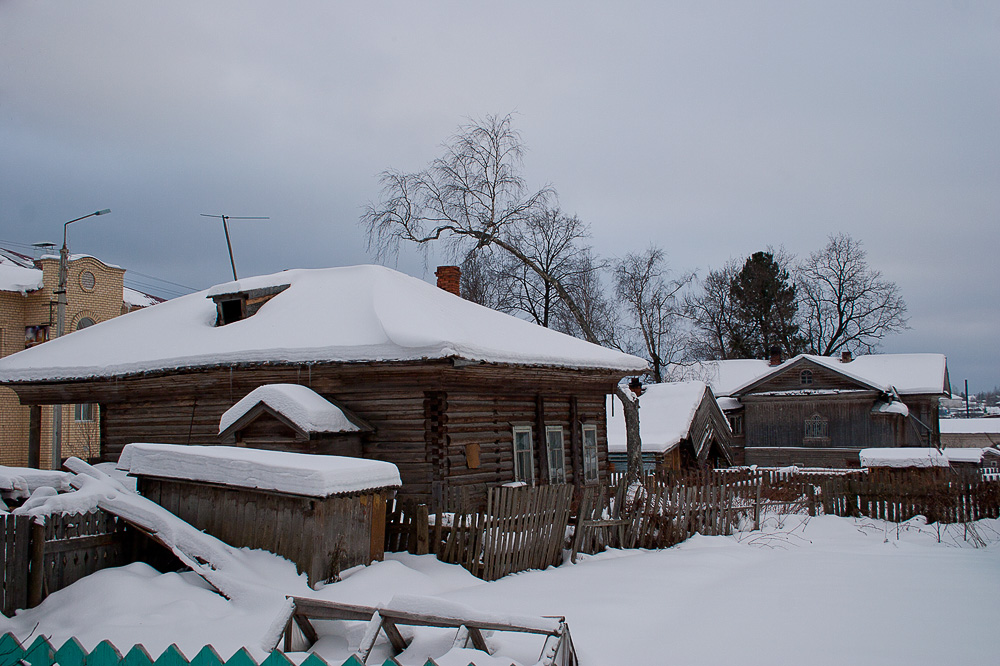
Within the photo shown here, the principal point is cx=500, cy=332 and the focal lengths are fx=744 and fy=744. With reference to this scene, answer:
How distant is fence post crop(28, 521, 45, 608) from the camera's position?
260 inches

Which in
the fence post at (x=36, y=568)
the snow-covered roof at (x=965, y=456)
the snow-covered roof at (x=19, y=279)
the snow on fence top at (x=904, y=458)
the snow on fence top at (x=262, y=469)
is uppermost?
the snow-covered roof at (x=19, y=279)

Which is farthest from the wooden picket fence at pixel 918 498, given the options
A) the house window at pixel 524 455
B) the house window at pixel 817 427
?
the house window at pixel 817 427

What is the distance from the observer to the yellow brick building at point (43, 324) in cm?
2625

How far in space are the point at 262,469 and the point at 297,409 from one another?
→ 4.10 metres

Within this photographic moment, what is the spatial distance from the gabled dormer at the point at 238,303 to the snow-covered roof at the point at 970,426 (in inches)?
2222

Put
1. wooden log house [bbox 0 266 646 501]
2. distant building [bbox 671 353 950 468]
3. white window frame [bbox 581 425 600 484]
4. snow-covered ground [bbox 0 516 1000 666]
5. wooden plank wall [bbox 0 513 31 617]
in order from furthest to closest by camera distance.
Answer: distant building [bbox 671 353 950 468], white window frame [bbox 581 425 600 484], wooden log house [bbox 0 266 646 501], wooden plank wall [bbox 0 513 31 617], snow-covered ground [bbox 0 516 1000 666]

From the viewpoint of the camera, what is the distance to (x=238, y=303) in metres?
16.0

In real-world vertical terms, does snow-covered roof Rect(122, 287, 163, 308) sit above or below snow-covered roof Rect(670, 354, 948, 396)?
above

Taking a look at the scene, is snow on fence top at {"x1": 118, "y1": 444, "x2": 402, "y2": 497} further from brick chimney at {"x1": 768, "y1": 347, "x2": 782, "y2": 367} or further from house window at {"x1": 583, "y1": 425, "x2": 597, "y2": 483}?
brick chimney at {"x1": 768, "y1": 347, "x2": 782, "y2": 367}

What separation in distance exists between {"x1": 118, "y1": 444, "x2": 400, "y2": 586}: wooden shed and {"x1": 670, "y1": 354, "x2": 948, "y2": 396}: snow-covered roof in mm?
27042

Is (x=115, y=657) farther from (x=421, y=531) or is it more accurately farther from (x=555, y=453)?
(x=555, y=453)

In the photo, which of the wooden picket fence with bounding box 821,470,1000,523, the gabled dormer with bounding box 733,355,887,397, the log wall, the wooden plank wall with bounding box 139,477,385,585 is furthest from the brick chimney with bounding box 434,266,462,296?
the gabled dormer with bounding box 733,355,887,397

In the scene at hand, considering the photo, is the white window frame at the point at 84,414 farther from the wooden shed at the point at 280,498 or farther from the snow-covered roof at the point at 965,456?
the snow-covered roof at the point at 965,456

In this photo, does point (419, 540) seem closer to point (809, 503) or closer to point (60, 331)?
point (809, 503)
